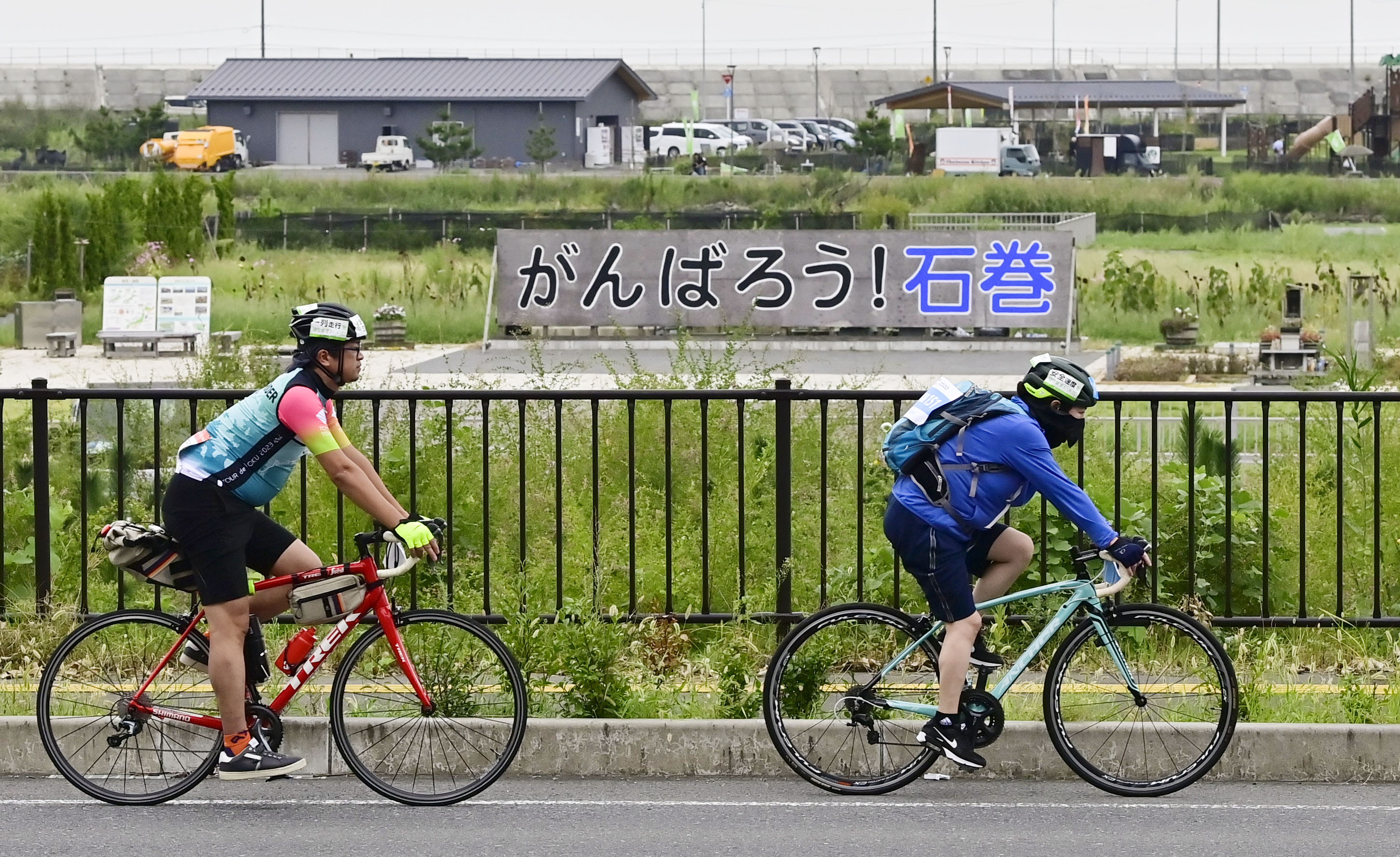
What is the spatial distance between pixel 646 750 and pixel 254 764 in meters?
1.45

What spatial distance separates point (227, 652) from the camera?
20.9 ft

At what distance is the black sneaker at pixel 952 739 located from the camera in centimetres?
642

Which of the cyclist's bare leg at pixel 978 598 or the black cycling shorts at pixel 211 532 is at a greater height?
the black cycling shorts at pixel 211 532

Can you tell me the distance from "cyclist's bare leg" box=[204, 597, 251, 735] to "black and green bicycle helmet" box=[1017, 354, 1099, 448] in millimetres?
2876

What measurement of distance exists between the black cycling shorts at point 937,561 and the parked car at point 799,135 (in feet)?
246

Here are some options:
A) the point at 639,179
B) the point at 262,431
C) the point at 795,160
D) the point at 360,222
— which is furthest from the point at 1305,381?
the point at 795,160

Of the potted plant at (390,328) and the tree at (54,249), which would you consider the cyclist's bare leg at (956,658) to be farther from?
the tree at (54,249)

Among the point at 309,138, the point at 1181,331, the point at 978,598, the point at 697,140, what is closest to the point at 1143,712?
the point at 978,598

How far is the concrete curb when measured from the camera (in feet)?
22.4

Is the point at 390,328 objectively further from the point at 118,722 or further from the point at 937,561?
the point at 937,561

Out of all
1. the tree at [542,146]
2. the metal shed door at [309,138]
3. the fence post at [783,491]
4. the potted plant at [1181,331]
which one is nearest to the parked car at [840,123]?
the tree at [542,146]

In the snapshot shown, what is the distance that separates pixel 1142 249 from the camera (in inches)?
1676

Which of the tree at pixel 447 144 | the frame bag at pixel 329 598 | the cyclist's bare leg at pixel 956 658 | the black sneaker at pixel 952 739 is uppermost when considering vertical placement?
the tree at pixel 447 144

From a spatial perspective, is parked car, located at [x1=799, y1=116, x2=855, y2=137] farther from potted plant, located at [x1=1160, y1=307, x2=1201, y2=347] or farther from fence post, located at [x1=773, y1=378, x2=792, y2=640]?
fence post, located at [x1=773, y1=378, x2=792, y2=640]
